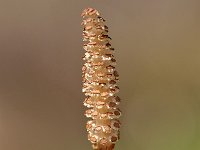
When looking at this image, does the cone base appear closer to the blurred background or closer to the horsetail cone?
the horsetail cone

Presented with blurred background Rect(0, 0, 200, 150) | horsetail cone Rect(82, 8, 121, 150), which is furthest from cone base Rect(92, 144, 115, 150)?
blurred background Rect(0, 0, 200, 150)
